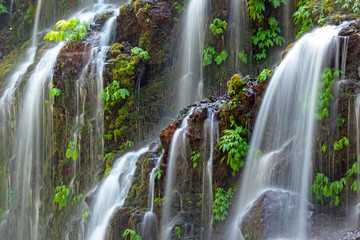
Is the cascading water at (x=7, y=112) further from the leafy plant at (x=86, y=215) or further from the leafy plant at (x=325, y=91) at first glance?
the leafy plant at (x=325, y=91)

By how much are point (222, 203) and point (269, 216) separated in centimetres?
121

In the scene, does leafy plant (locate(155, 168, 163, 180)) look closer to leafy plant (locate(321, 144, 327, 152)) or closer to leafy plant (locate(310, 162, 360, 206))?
leafy plant (locate(310, 162, 360, 206))

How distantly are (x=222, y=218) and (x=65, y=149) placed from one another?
5.30 metres

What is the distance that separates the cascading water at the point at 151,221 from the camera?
22.1 feet

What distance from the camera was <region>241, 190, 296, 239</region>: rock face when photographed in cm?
516

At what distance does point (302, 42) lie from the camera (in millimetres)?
6160

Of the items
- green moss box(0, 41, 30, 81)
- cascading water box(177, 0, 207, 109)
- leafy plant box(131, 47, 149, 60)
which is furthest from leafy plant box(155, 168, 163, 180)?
green moss box(0, 41, 30, 81)

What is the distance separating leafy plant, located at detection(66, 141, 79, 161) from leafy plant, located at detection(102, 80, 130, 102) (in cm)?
145

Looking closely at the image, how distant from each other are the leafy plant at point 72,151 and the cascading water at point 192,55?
2742 millimetres

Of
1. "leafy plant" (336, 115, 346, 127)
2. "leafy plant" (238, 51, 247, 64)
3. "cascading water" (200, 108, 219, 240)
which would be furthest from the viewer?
"leafy plant" (238, 51, 247, 64)

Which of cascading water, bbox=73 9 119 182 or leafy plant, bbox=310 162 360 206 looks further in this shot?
cascading water, bbox=73 9 119 182

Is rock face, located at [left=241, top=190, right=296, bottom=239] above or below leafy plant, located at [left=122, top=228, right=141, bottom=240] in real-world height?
above

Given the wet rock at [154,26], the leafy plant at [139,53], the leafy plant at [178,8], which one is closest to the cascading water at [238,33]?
the leafy plant at [178,8]

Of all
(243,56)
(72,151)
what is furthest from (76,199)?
(243,56)
